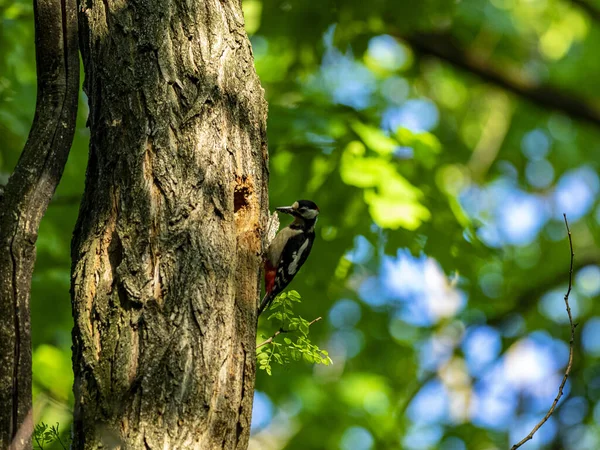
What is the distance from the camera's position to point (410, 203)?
5387 mm

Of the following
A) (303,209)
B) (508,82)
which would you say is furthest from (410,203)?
(508,82)

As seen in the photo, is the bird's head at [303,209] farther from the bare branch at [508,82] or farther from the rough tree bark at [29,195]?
the bare branch at [508,82]

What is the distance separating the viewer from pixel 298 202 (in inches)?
212

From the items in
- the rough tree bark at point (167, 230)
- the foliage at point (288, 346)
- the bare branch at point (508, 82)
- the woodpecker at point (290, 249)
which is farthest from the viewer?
the bare branch at point (508, 82)

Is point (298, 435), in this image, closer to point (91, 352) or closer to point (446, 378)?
point (446, 378)

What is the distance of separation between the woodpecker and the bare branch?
337cm

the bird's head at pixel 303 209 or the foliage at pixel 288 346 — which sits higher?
the foliage at pixel 288 346

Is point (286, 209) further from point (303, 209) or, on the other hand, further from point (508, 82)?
point (508, 82)

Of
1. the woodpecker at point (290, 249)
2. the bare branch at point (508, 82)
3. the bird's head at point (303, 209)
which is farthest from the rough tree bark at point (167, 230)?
the bare branch at point (508, 82)

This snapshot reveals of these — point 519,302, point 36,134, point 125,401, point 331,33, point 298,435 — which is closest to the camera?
point 125,401

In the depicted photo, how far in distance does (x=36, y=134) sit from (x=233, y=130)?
0.82m

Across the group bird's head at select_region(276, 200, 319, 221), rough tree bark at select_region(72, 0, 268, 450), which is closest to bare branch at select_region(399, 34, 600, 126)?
bird's head at select_region(276, 200, 319, 221)

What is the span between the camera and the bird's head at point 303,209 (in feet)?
17.6

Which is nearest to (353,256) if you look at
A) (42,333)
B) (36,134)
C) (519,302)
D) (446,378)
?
(42,333)
